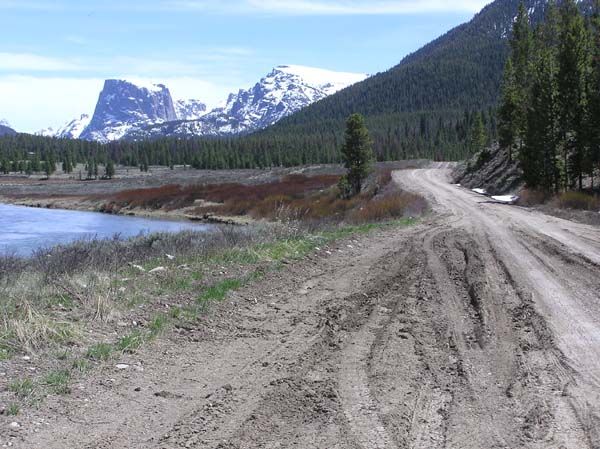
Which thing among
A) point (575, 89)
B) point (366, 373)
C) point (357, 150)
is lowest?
point (366, 373)

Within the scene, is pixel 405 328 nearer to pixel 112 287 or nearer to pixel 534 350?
pixel 534 350

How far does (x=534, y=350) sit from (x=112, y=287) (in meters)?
6.07

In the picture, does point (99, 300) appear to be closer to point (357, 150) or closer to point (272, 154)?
point (357, 150)

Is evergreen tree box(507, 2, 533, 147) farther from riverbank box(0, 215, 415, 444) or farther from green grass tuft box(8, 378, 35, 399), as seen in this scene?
green grass tuft box(8, 378, 35, 399)

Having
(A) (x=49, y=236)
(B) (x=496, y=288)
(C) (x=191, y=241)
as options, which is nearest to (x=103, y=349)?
(B) (x=496, y=288)

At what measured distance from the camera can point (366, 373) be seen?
21.4 ft

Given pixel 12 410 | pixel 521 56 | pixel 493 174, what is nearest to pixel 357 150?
pixel 493 174

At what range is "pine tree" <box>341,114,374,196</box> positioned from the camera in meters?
51.3

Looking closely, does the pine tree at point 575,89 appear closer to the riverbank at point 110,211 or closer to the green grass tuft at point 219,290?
the riverbank at point 110,211

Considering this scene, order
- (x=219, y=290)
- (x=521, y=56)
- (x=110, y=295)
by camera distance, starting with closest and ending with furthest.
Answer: (x=110, y=295) → (x=219, y=290) → (x=521, y=56)

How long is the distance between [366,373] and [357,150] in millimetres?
46525

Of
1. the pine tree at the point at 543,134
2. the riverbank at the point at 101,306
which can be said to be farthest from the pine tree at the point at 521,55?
the riverbank at the point at 101,306

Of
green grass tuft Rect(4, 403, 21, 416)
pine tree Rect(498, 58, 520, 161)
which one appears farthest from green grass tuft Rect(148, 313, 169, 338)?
pine tree Rect(498, 58, 520, 161)

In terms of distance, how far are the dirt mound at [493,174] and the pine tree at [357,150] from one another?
931cm
